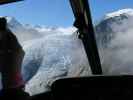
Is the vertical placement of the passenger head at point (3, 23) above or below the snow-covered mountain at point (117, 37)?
above

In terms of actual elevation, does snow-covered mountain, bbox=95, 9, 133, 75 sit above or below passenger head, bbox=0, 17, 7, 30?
below

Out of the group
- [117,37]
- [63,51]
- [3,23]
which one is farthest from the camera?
[117,37]

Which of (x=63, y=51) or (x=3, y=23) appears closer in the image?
(x=3, y=23)

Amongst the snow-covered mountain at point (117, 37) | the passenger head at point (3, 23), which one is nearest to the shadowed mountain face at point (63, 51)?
the snow-covered mountain at point (117, 37)

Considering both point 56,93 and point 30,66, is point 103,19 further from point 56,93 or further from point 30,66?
point 56,93

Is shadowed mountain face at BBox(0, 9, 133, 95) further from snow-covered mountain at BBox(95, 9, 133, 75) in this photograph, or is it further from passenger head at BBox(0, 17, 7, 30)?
passenger head at BBox(0, 17, 7, 30)

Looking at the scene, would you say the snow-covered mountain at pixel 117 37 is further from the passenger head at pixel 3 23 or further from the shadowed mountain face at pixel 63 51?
the passenger head at pixel 3 23

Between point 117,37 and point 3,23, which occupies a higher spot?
point 3,23

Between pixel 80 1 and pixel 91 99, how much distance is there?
2.37 metres

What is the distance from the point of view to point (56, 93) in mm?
2137

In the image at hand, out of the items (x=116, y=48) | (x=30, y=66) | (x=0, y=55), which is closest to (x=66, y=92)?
(x=0, y=55)

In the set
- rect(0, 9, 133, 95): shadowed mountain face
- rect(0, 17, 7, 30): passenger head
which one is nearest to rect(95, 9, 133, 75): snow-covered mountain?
rect(0, 9, 133, 95): shadowed mountain face

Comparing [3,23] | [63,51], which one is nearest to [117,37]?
[63,51]

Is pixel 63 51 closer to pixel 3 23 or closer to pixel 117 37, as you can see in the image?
pixel 117 37
